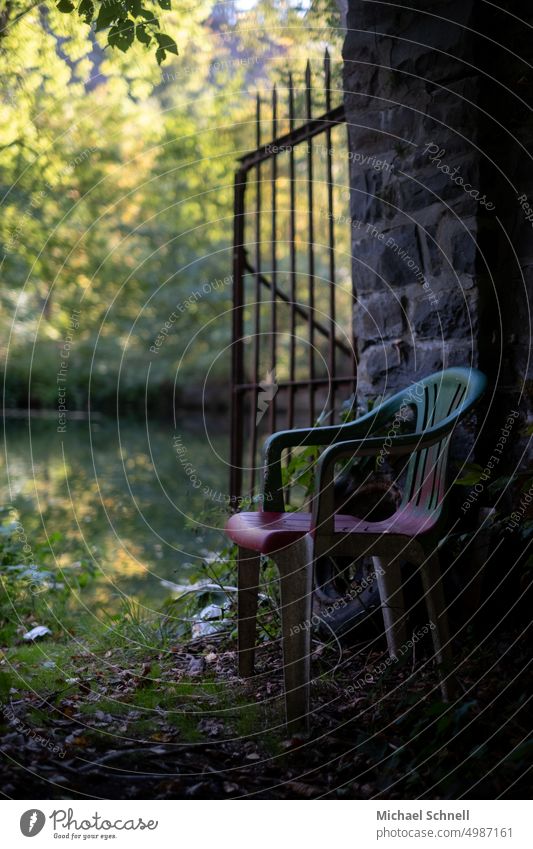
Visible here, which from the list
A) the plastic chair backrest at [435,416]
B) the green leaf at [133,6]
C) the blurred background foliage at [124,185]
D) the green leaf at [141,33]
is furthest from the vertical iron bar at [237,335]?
the plastic chair backrest at [435,416]

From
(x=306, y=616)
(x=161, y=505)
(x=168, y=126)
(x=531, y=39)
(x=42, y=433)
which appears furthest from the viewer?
(x=42, y=433)

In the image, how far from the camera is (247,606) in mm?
2742

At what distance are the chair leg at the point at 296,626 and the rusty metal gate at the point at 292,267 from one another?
41.1 inches

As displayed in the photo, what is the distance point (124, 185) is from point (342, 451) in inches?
547

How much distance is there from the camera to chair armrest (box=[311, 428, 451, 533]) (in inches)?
90.6

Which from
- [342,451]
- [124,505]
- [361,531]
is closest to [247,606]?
[361,531]

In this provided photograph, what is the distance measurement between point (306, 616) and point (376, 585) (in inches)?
28.2

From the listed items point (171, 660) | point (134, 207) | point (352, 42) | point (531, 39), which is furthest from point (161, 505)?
point (134, 207)

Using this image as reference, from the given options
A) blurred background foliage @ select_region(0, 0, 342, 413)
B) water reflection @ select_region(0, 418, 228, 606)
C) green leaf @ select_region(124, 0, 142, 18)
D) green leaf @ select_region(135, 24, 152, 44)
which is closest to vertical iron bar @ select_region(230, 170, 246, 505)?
water reflection @ select_region(0, 418, 228, 606)

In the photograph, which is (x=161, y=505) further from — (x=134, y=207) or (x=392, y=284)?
(x=134, y=207)

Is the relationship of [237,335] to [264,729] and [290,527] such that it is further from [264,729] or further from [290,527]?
[264,729]

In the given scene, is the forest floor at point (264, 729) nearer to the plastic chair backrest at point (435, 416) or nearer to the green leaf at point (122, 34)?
the plastic chair backrest at point (435, 416)

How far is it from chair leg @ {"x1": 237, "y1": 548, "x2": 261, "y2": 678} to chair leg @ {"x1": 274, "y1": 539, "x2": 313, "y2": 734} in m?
0.41
